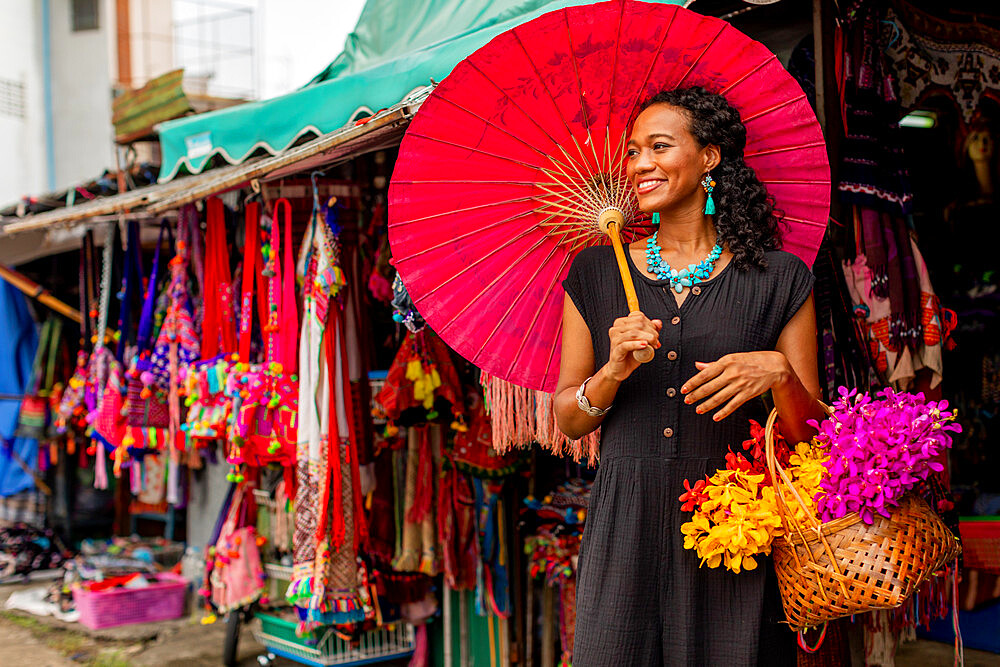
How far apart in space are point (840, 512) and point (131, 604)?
5.73 m

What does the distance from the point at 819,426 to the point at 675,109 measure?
2.58 feet

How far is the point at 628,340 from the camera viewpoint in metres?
1.96

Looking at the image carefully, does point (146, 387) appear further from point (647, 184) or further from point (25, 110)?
point (25, 110)

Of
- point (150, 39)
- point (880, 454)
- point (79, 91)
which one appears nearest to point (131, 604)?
point (880, 454)

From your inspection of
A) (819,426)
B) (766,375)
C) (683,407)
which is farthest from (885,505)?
(683,407)

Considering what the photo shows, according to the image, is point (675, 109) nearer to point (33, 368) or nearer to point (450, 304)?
point (450, 304)

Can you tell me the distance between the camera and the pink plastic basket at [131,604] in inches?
249

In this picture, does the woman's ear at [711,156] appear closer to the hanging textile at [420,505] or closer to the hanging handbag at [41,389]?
the hanging textile at [420,505]

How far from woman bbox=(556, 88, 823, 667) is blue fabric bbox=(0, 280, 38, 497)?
6221 mm

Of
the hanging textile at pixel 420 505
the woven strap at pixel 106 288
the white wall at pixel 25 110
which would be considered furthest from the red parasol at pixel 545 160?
the white wall at pixel 25 110

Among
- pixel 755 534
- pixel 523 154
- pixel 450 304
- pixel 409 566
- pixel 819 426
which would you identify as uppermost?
pixel 523 154

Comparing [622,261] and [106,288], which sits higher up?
[106,288]

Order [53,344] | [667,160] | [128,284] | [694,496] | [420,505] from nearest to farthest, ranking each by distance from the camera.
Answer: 1. [694,496]
2. [667,160]
3. [420,505]
4. [128,284]
5. [53,344]

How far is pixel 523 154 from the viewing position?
244 centimetres
